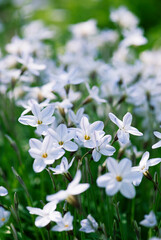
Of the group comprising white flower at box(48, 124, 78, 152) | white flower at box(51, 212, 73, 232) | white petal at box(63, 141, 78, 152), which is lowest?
white flower at box(51, 212, 73, 232)

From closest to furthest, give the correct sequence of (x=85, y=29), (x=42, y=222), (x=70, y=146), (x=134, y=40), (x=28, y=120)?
(x=42, y=222)
(x=70, y=146)
(x=28, y=120)
(x=134, y=40)
(x=85, y=29)

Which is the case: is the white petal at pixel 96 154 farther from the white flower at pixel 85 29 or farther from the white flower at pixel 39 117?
the white flower at pixel 85 29

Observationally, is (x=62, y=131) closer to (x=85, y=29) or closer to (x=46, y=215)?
(x=46, y=215)

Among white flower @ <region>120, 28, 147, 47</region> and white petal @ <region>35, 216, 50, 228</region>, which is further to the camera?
white flower @ <region>120, 28, 147, 47</region>

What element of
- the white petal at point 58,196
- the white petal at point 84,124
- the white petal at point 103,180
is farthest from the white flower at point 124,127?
the white petal at point 58,196

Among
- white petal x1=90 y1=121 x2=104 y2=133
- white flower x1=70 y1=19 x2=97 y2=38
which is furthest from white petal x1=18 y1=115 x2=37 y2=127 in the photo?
white flower x1=70 y1=19 x2=97 y2=38

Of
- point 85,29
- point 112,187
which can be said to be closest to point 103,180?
point 112,187

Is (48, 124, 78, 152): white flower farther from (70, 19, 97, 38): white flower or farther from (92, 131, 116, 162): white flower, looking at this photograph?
(70, 19, 97, 38): white flower

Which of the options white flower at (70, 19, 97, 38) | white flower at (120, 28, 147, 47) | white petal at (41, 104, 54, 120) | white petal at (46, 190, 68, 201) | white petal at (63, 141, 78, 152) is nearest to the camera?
white petal at (46, 190, 68, 201)
